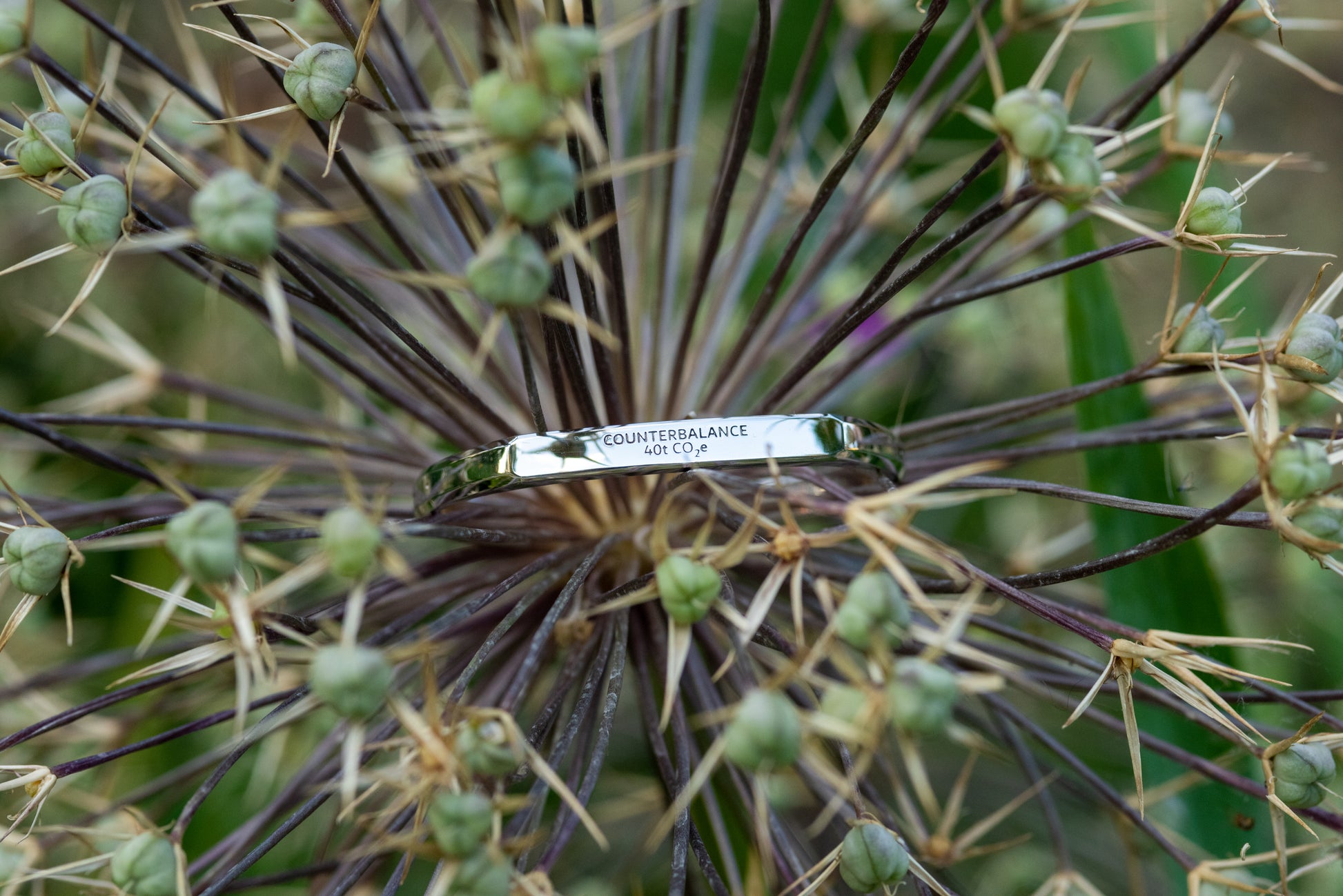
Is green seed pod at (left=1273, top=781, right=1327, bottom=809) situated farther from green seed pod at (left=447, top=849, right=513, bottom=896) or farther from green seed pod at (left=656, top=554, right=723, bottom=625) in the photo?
green seed pod at (left=447, top=849, right=513, bottom=896)

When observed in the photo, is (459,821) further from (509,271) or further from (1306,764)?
(1306,764)

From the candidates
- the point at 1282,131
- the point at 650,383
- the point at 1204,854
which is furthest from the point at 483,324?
the point at 1282,131

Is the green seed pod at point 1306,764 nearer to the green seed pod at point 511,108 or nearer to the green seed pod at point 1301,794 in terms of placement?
the green seed pod at point 1301,794

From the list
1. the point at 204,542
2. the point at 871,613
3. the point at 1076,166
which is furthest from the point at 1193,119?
the point at 204,542

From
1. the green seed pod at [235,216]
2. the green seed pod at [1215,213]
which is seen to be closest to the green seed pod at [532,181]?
the green seed pod at [235,216]

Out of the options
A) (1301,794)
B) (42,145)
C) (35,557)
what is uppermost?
(42,145)

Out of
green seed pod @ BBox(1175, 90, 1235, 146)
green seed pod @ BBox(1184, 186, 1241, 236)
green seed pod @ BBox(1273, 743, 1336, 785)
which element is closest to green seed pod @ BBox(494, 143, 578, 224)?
green seed pod @ BBox(1184, 186, 1241, 236)
